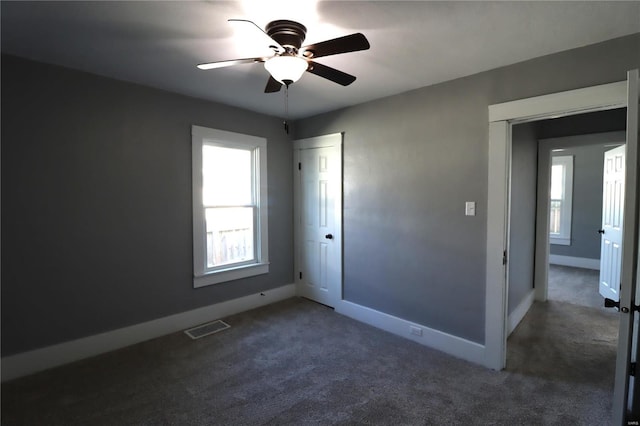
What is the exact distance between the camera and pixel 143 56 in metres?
2.31

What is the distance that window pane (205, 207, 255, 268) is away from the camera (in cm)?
358

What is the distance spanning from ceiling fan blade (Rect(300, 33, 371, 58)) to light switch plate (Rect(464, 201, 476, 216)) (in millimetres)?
1697

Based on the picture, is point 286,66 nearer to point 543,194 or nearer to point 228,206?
point 228,206

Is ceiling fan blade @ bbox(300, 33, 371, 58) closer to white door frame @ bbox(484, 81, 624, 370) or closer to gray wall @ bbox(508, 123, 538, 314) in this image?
white door frame @ bbox(484, 81, 624, 370)

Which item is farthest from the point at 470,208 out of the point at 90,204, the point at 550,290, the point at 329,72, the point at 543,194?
the point at 90,204

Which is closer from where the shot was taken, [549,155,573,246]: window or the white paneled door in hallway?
the white paneled door in hallway

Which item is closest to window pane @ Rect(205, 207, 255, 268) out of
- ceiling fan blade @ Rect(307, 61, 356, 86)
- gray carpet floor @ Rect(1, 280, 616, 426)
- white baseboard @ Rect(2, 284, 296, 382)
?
white baseboard @ Rect(2, 284, 296, 382)

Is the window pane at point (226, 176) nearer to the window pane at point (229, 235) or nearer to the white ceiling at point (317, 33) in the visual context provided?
the window pane at point (229, 235)

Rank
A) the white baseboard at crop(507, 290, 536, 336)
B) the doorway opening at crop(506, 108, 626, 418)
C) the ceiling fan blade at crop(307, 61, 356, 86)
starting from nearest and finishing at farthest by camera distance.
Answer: the ceiling fan blade at crop(307, 61, 356, 86) < the doorway opening at crop(506, 108, 626, 418) < the white baseboard at crop(507, 290, 536, 336)

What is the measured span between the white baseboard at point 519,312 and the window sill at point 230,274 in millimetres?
2865

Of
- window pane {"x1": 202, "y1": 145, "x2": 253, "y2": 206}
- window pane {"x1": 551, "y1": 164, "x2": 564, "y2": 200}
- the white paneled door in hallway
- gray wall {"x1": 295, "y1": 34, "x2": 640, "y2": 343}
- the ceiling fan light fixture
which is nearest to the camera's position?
the ceiling fan light fixture

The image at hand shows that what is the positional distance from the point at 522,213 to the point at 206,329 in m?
3.87

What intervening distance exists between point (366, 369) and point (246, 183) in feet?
8.33

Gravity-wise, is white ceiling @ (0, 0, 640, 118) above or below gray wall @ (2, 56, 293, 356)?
above
